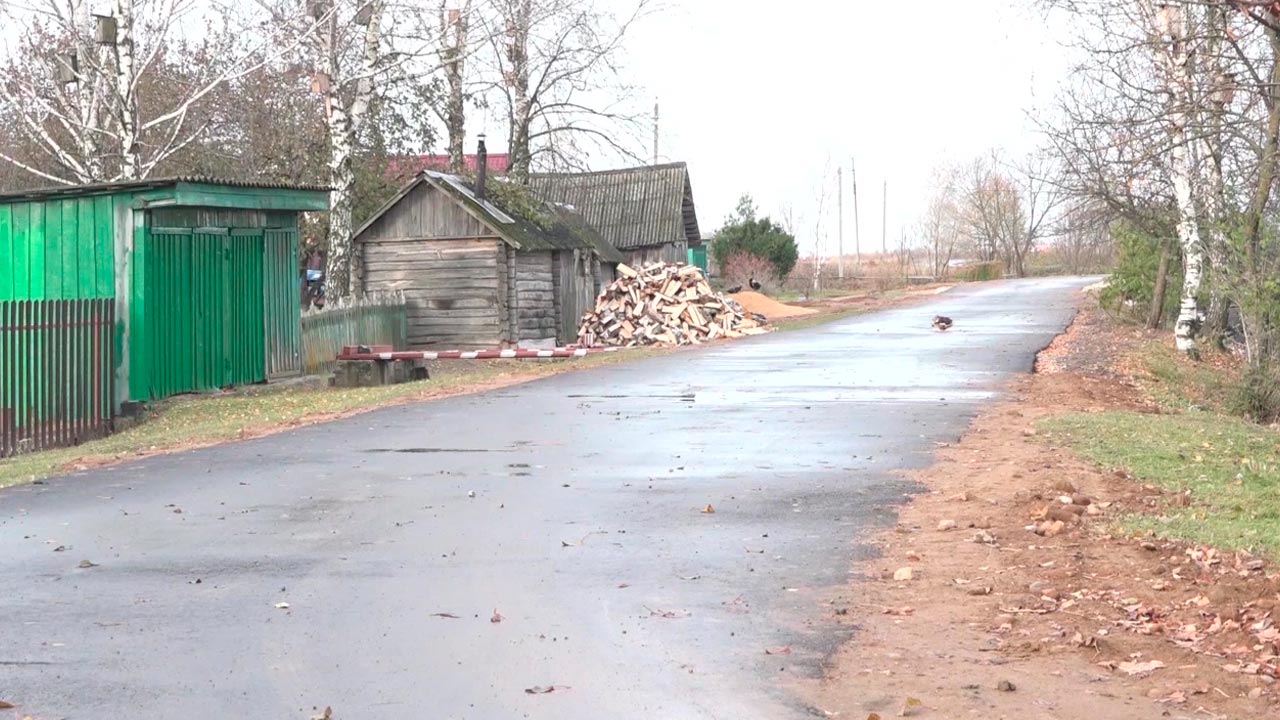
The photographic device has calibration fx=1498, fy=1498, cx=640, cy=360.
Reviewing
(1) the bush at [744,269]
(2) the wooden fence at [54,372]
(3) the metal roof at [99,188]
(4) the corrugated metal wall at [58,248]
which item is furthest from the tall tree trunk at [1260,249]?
(1) the bush at [744,269]

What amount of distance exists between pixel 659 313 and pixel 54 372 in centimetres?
1958

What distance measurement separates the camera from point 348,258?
33312mm

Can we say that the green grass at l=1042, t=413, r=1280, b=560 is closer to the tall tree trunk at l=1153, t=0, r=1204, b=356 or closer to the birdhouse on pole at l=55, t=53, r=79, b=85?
the tall tree trunk at l=1153, t=0, r=1204, b=356

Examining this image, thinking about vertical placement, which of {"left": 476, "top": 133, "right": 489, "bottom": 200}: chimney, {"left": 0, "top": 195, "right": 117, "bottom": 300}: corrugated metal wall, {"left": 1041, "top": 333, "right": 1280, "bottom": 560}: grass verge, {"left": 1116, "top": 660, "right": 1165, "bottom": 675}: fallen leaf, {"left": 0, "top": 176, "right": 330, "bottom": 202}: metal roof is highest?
{"left": 476, "top": 133, "right": 489, "bottom": 200}: chimney

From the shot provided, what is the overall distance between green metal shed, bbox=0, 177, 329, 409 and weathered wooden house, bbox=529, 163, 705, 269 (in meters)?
27.8

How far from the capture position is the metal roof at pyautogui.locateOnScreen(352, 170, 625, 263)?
3528cm

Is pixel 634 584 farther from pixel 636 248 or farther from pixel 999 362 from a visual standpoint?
pixel 636 248

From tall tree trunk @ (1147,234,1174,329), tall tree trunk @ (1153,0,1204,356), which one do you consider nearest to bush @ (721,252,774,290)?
tall tree trunk @ (1147,234,1174,329)

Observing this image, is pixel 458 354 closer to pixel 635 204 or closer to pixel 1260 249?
pixel 1260 249

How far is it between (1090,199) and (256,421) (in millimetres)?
22329

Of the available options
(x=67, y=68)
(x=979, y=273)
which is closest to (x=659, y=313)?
(x=67, y=68)

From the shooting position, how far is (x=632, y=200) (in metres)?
51.8

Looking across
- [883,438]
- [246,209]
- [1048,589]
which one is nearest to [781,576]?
[1048,589]

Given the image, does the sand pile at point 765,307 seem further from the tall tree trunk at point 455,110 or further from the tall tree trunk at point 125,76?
the tall tree trunk at point 125,76
